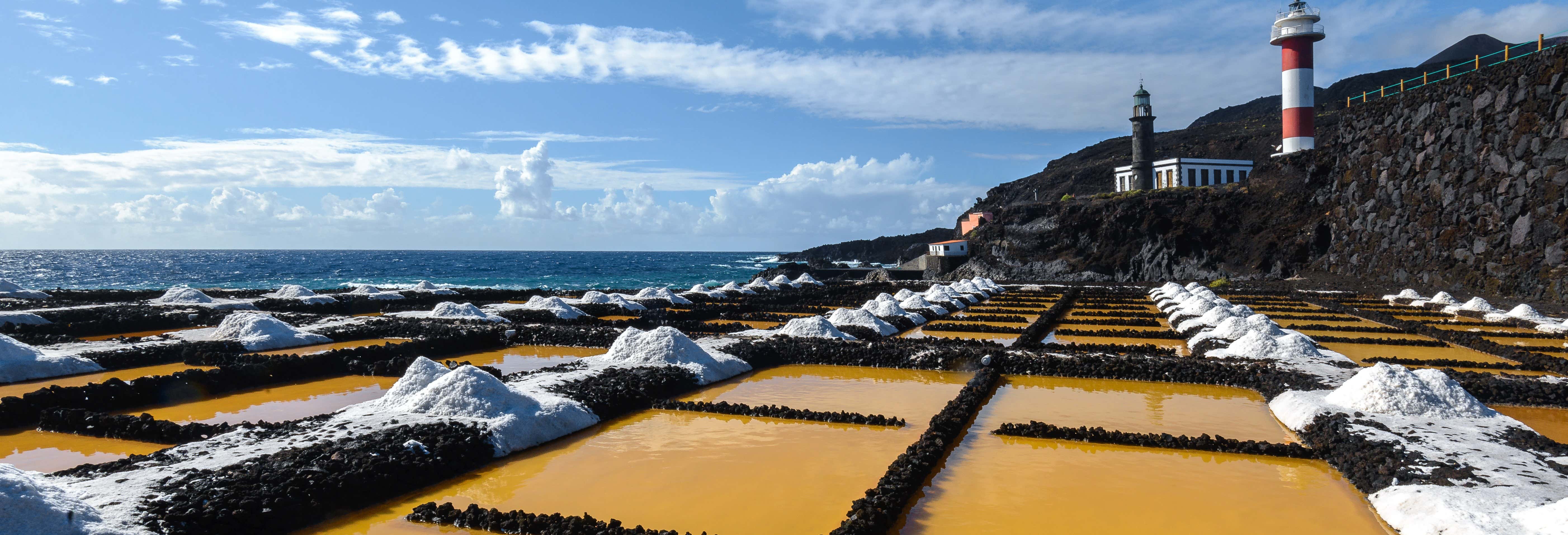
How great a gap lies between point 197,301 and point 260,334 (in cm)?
976

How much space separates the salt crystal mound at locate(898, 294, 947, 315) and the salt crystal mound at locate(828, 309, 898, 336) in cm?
294

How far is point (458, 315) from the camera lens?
60.7ft

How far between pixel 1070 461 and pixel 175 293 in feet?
79.7

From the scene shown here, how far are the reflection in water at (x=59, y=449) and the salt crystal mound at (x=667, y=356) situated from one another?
16.5 ft

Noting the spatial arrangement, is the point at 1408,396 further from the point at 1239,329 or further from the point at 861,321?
the point at 861,321

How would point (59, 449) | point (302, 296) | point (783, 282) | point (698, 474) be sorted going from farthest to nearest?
point (783, 282)
point (302, 296)
point (59, 449)
point (698, 474)

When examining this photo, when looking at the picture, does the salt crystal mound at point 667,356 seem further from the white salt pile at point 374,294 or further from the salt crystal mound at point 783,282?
the salt crystal mound at point 783,282

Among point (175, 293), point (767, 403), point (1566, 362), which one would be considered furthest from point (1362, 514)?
point (175, 293)

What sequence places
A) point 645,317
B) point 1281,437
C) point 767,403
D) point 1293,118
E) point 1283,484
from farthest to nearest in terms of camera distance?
point 1293,118, point 645,317, point 767,403, point 1281,437, point 1283,484

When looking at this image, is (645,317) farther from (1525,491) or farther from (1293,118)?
(1293,118)

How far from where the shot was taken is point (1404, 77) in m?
86.9

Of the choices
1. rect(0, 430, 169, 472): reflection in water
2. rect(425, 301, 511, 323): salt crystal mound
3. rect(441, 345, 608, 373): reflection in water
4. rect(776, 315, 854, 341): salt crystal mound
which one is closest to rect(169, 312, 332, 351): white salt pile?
rect(441, 345, 608, 373): reflection in water

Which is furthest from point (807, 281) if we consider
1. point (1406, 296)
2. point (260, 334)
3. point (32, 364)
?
point (32, 364)

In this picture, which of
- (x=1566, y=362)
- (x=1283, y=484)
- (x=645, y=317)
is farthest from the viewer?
(x=645, y=317)
